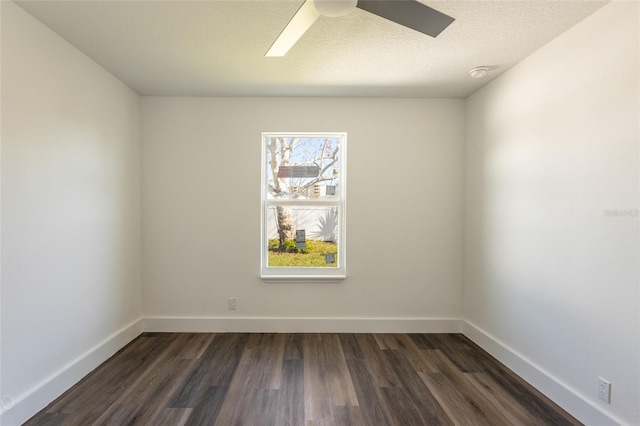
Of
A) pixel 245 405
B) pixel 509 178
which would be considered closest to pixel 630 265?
pixel 509 178

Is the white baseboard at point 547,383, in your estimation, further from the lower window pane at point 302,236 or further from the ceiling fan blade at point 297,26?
the ceiling fan blade at point 297,26

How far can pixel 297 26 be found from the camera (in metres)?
1.53

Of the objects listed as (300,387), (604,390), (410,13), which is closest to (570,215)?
(604,390)

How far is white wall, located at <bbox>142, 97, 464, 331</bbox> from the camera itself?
3102 mm

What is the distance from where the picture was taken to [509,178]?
2.48 meters

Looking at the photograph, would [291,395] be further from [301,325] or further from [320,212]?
[320,212]

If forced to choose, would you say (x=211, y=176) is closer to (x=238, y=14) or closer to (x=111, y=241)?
(x=111, y=241)

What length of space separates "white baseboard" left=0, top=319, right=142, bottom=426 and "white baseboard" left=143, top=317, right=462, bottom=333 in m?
0.41

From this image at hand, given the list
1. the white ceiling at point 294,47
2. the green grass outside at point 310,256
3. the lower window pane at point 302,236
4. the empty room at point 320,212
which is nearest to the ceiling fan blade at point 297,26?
the empty room at point 320,212

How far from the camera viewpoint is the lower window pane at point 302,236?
10.6ft

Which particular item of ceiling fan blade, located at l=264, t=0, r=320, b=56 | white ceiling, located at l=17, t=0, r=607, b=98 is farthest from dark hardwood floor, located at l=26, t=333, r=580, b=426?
white ceiling, located at l=17, t=0, r=607, b=98

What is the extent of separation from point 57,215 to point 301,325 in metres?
2.26

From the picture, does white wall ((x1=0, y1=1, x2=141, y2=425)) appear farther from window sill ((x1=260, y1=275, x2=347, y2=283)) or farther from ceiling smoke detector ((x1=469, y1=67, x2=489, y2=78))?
ceiling smoke detector ((x1=469, y1=67, x2=489, y2=78))

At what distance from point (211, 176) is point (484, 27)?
262 centimetres
